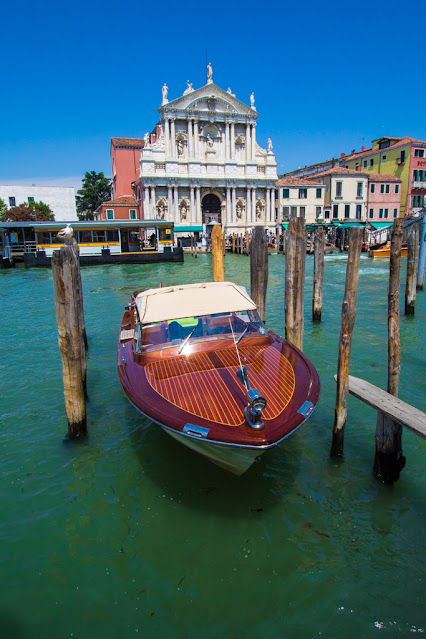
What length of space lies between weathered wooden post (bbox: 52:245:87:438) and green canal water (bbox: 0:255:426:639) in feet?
1.40

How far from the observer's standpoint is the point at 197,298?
18.1ft

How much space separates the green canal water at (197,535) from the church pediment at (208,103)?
39.2 meters

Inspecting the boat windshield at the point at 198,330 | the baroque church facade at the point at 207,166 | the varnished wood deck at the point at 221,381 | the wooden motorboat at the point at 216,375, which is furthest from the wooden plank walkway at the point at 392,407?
the baroque church facade at the point at 207,166

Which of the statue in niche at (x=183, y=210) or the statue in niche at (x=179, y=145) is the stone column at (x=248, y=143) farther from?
the statue in niche at (x=183, y=210)

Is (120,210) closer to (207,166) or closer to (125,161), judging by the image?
(125,161)

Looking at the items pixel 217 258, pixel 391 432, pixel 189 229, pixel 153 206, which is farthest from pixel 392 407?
pixel 153 206

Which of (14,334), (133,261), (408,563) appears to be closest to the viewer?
(408,563)

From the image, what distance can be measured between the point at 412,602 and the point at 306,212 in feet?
137

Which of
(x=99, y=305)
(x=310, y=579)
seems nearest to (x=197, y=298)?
(x=310, y=579)

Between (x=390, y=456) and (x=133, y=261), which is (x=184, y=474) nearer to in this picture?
(x=390, y=456)

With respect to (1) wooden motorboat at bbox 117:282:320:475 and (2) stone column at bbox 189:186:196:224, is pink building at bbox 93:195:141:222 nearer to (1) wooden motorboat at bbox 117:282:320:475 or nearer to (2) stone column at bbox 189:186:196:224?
(2) stone column at bbox 189:186:196:224

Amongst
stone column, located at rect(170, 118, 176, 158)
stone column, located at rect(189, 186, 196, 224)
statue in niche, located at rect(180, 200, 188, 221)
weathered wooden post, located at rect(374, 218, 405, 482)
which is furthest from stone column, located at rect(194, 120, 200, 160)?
weathered wooden post, located at rect(374, 218, 405, 482)

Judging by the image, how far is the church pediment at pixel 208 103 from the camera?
127 ft

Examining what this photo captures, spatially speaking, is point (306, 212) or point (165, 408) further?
point (306, 212)
